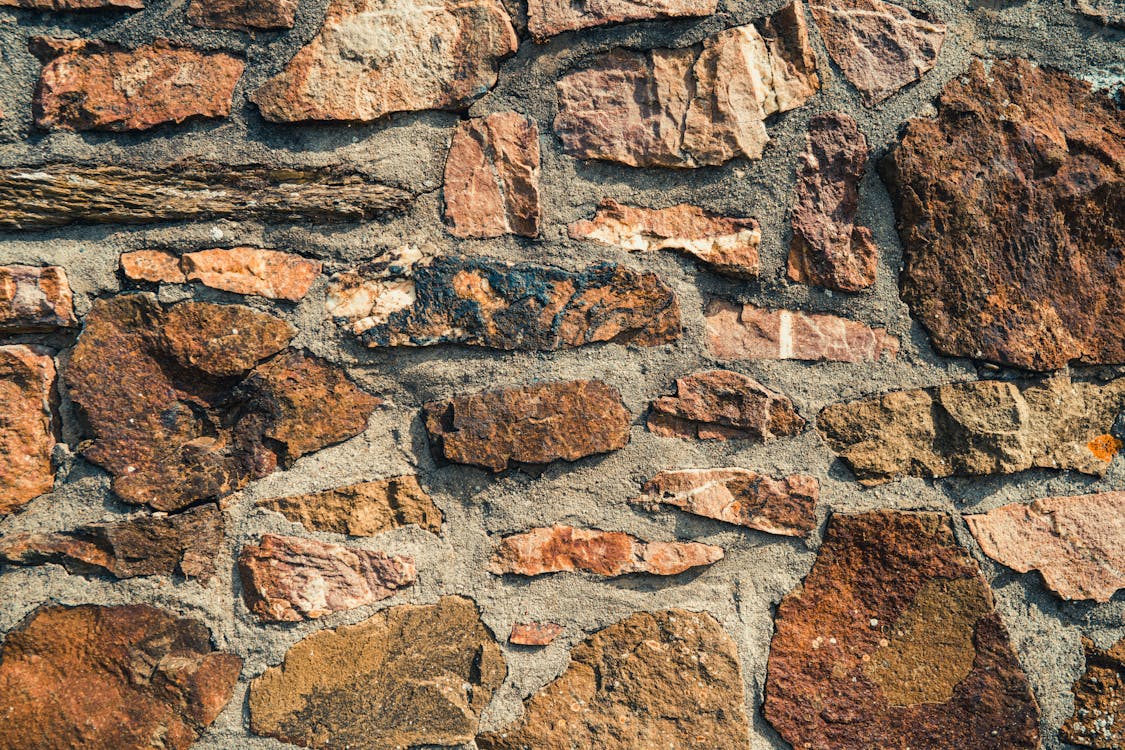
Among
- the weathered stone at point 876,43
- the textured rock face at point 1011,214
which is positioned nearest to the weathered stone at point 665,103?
the weathered stone at point 876,43

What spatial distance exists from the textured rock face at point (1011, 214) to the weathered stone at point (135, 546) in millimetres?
982

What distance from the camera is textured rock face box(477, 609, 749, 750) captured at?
3.56ft

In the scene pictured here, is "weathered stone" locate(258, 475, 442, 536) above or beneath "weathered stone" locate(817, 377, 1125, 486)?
beneath

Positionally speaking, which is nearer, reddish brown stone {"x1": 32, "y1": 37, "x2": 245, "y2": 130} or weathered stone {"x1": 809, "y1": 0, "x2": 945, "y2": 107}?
reddish brown stone {"x1": 32, "y1": 37, "x2": 245, "y2": 130}

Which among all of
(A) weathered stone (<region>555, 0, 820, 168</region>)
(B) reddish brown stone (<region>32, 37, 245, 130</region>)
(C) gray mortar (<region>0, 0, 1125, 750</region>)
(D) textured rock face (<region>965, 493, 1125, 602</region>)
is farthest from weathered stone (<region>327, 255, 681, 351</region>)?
(D) textured rock face (<region>965, 493, 1125, 602</region>)

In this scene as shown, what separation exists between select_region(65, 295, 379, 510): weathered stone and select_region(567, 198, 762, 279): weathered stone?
39 cm

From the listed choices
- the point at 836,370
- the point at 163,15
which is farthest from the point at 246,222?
the point at 836,370

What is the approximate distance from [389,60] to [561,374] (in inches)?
17.7

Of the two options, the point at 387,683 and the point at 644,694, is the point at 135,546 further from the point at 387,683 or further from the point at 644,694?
the point at 644,694

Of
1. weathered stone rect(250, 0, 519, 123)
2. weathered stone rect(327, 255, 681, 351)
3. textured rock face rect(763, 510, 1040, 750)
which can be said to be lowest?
textured rock face rect(763, 510, 1040, 750)

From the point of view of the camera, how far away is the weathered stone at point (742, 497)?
1.09 m

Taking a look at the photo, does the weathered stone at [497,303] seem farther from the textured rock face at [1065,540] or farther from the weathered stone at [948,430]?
the textured rock face at [1065,540]

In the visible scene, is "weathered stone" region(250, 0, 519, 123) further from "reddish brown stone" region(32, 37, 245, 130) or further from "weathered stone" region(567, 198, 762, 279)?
"weathered stone" region(567, 198, 762, 279)

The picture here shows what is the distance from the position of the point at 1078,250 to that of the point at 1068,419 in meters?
0.24
